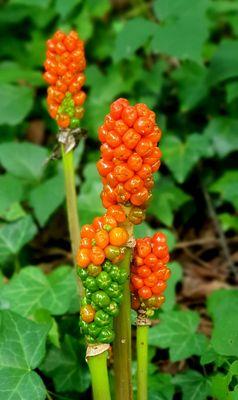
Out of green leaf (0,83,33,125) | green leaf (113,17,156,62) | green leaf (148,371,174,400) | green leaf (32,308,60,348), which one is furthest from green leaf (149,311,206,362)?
→ green leaf (0,83,33,125)

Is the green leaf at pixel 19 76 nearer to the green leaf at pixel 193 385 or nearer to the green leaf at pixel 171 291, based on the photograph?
the green leaf at pixel 171 291

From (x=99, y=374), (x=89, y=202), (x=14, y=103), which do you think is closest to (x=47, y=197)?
(x=89, y=202)

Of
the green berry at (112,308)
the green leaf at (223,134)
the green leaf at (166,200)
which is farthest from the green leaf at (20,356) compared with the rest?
the green leaf at (223,134)

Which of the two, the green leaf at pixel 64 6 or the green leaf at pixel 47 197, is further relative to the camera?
the green leaf at pixel 64 6

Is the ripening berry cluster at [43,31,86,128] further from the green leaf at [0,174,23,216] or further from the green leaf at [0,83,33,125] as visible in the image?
the green leaf at [0,83,33,125]

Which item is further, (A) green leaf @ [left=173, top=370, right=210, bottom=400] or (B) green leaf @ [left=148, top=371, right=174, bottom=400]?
(A) green leaf @ [left=173, top=370, right=210, bottom=400]

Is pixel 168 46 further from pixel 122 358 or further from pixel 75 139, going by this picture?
pixel 122 358

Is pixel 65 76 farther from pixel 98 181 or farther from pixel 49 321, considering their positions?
pixel 98 181
